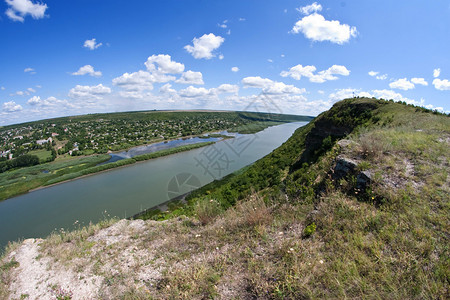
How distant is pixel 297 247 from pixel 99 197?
28975mm

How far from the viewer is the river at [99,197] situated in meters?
19.5

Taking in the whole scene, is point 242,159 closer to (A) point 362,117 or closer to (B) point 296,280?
(A) point 362,117

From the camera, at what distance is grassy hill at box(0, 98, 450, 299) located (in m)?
2.55

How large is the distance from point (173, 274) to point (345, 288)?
9.35 ft

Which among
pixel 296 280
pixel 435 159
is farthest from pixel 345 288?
pixel 435 159

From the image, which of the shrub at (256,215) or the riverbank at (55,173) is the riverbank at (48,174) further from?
Answer: the shrub at (256,215)

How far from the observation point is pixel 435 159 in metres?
5.05

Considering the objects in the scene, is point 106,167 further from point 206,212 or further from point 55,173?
point 206,212

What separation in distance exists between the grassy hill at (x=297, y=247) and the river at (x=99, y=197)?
1623 centimetres

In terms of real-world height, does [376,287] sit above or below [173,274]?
above

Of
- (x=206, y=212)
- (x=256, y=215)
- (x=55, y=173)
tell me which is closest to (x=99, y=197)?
(x=55, y=173)

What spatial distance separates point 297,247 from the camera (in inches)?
128

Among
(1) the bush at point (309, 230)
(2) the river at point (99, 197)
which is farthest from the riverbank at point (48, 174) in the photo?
(1) the bush at point (309, 230)

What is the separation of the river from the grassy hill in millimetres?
16229
